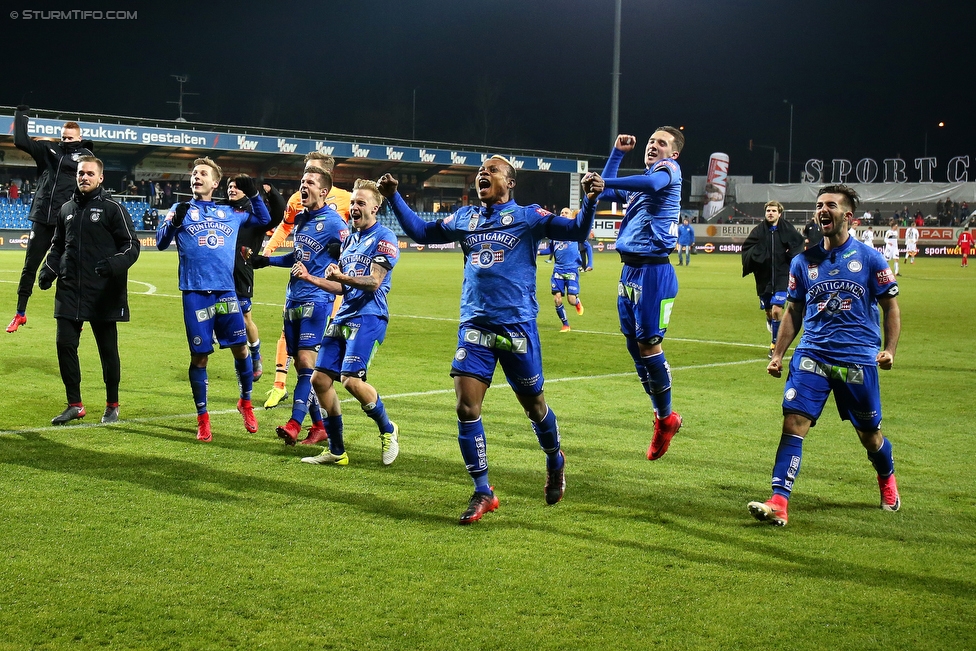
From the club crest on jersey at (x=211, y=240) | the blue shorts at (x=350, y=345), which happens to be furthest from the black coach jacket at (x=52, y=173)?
the blue shorts at (x=350, y=345)

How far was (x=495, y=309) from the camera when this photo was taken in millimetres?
5945

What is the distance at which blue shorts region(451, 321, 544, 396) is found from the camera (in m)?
5.90

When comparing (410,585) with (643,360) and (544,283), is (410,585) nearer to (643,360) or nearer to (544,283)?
(643,360)

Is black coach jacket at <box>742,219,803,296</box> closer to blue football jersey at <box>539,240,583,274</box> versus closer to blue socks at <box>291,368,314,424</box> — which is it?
blue football jersey at <box>539,240,583,274</box>

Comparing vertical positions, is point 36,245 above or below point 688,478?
above

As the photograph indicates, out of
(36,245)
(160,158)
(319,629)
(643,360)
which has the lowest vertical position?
(319,629)

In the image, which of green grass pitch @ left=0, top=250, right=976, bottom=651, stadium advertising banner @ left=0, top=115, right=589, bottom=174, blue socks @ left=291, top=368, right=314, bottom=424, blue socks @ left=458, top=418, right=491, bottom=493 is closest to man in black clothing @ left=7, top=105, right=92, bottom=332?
green grass pitch @ left=0, top=250, right=976, bottom=651

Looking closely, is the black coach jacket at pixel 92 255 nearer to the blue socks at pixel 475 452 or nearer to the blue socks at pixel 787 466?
the blue socks at pixel 475 452

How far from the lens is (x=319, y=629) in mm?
4082

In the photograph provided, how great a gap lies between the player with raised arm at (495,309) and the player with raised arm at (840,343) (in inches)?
56.4

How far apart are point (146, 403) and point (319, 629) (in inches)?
238

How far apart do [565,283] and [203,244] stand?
10658 millimetres

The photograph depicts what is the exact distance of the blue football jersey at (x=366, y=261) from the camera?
22.7 ft

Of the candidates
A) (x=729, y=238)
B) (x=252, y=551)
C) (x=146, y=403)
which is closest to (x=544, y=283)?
(x=146, y=403)
